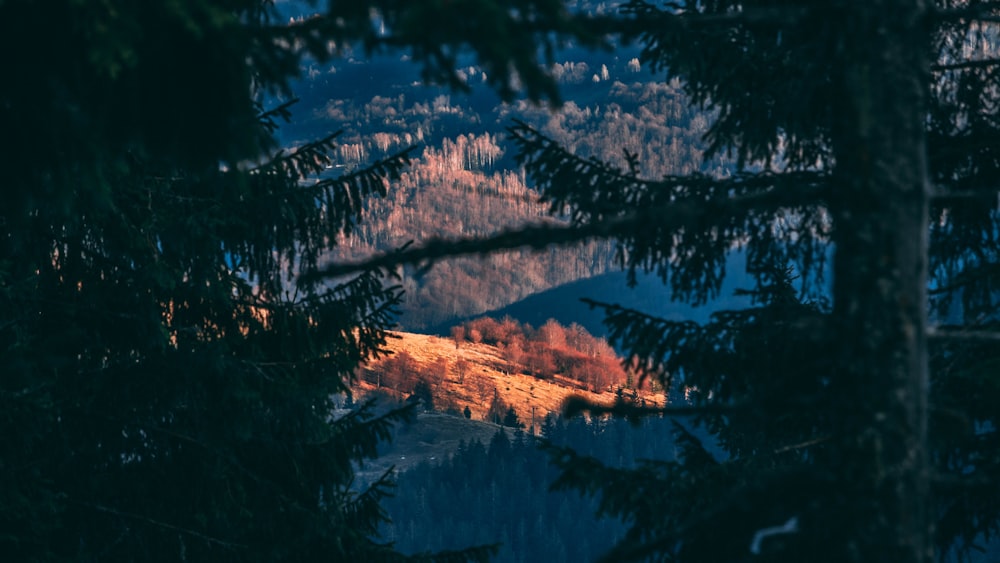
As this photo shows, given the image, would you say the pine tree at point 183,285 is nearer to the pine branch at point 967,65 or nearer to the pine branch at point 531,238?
the pine branch at point 531,238

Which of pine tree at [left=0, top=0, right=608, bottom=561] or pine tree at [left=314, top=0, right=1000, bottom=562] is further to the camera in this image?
pine tree at [left=314, top=0, right=1000, bottom=562]

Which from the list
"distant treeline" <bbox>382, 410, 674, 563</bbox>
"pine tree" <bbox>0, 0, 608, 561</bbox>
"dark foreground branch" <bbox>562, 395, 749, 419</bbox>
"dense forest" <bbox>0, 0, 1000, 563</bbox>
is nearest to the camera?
"pine tree" <bbox>0, 0, 608, 561</bbox>

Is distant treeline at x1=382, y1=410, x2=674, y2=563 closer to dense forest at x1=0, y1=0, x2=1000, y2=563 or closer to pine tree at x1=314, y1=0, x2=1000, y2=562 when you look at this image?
dense forest at x1=0, y1=0, x2=1000, y2=563

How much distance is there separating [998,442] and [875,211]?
3.08 metres

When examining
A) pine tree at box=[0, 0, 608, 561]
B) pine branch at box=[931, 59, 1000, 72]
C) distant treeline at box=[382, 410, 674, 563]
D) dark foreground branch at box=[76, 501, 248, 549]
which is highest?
pine branch at box=[931, 59, 1000, 72]

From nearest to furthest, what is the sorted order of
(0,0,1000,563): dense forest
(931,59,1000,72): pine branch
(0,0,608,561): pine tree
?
(0,0,608,561): pine tree, (0,0,1000,563): dense forest, (931,59,1000,72): pine branch

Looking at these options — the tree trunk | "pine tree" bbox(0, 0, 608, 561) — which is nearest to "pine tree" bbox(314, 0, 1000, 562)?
the tree trunk

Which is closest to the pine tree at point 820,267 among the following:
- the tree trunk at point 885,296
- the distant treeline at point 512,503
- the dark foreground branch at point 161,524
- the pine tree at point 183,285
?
the tree trunk at point 885,296

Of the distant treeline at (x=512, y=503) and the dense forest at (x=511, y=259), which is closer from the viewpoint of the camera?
the dense forest at (x=511, y=259)

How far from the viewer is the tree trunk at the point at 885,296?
3213mm

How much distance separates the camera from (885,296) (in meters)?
3.24

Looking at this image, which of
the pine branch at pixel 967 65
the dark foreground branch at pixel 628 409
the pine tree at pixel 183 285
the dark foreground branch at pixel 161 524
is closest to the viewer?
the pine tree at pixel 183 285

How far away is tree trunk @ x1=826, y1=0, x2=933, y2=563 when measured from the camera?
3213mm

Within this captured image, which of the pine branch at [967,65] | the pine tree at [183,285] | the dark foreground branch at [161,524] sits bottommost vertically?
the dark foreground branch at [161,524]
